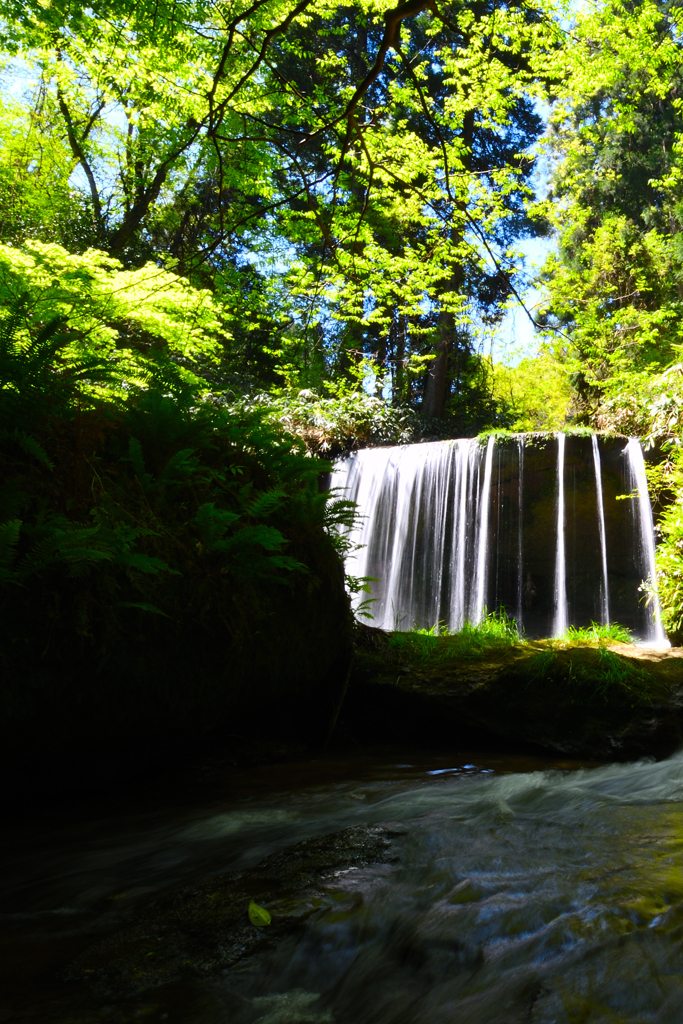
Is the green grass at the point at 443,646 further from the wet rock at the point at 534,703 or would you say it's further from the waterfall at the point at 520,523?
the waterfall at the point at 520,523

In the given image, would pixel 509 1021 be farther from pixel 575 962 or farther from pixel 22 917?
pixel 22 917

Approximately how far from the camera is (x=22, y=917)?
229 centimetres

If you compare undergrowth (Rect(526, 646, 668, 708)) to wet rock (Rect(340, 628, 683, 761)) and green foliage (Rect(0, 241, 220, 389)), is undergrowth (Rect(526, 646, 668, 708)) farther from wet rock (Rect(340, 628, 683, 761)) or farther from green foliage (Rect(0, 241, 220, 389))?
green foliage (Rect(0, 241, 220, 389))

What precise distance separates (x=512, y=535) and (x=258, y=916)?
1038cm

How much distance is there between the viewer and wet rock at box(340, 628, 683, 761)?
480 cm

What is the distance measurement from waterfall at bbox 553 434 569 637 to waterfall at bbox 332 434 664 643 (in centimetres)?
2

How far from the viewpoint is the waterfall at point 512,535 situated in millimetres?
10867

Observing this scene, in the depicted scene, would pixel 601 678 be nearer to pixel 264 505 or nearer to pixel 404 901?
pixel 264 505

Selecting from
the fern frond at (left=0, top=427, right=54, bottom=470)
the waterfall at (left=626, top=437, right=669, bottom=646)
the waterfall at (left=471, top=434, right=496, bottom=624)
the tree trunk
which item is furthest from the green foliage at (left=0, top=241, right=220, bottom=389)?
the tree trunk

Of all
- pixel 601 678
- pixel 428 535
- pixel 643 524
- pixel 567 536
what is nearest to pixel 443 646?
pixel 601 678

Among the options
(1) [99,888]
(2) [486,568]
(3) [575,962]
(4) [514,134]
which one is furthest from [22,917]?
(4) [514,134]

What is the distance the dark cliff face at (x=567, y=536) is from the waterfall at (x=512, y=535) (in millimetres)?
18

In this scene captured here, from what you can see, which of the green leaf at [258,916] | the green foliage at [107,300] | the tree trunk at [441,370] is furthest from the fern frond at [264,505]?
the tree trunk at [441,370]

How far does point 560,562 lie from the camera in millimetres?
11305
